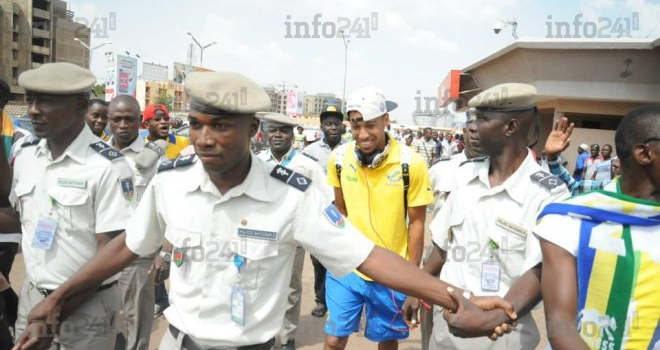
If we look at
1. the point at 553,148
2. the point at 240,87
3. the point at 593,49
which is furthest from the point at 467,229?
the point at 593,49

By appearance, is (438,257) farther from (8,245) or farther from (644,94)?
(644,94)

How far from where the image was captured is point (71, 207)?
8.12ft

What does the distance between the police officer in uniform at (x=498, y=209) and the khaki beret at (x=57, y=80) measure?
2184mm

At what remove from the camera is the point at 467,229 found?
262 cm

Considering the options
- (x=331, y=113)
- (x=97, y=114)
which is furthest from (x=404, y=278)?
(x=331, y=113)

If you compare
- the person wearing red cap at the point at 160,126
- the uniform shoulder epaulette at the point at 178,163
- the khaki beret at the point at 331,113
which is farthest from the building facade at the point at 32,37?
the uniform shoulder epaulette at the point at 178,163

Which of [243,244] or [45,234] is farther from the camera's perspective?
[45,234]

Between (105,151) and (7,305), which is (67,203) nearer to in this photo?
(105,151)

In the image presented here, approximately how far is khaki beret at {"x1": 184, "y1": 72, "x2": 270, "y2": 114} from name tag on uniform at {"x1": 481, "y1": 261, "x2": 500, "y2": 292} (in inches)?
57.6

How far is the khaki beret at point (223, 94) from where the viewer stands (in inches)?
71.9

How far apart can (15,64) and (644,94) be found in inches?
2001

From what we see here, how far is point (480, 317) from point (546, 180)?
87cm

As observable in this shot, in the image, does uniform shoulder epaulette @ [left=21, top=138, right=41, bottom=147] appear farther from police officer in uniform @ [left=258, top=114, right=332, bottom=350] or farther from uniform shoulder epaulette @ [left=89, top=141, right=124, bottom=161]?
police officer in uniform @ [left=258, top=114, right=332, bottom=350]

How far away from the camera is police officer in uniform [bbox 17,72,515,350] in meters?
1.88
